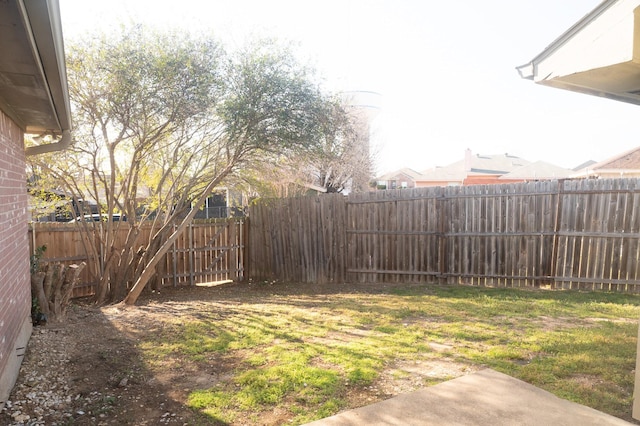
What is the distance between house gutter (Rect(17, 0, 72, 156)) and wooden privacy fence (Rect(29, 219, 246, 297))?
231 inches

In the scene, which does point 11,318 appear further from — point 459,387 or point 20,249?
point 459,387

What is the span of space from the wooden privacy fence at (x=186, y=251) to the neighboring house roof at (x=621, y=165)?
22.6 meters

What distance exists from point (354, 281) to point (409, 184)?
33.6 meters

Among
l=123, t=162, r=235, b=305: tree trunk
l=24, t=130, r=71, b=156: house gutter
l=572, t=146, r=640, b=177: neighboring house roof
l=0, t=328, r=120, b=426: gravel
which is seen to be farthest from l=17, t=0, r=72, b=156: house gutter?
l=572, t=146, r=640, b=177: neighboring house roof

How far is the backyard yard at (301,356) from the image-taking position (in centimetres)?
341

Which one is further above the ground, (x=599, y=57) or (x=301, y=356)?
(x=599, y=57)

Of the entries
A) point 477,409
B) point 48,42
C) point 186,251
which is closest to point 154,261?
point 186,251

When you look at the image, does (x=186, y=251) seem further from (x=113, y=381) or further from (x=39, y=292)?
(x=113, y=381)

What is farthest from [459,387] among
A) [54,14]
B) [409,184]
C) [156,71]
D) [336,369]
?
[409,184]

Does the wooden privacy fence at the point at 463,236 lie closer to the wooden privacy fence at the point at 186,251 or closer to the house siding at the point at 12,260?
→ the wooden privacy fence at the point at 186,251

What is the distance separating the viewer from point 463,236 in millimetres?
8758

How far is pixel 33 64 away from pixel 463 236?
7724mm

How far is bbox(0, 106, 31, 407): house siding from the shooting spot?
11.8 ft

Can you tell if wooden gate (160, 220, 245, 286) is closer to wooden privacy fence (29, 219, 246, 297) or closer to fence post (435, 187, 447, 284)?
wooden privacy fence (29, 219, 246, 297)
